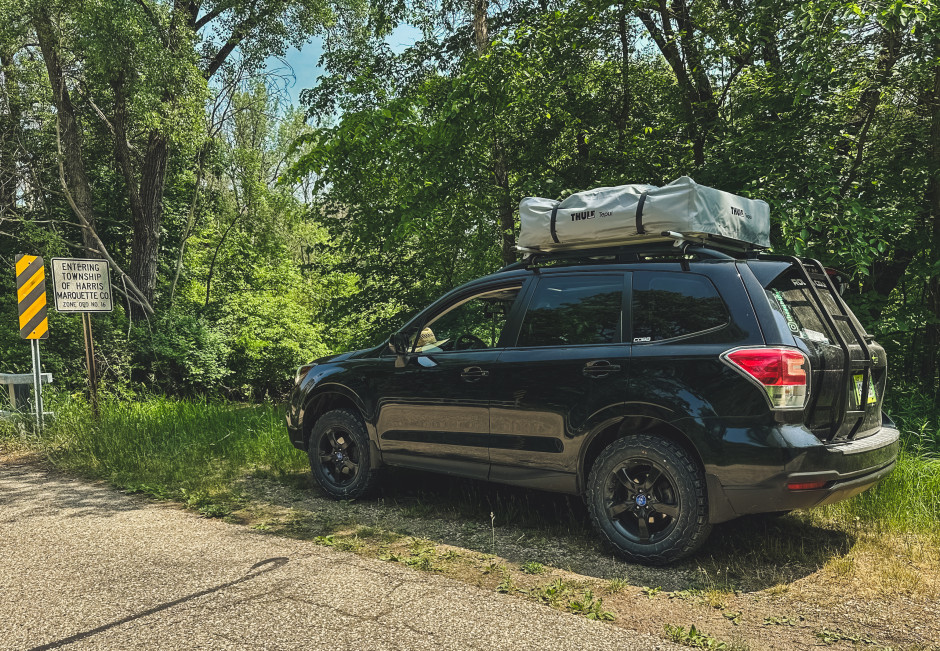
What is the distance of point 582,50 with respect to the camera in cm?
1066

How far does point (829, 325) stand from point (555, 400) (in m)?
1.78

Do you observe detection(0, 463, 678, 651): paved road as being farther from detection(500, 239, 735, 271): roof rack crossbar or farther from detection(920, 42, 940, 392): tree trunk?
detection(920, 42, 940, 392): tree trunk

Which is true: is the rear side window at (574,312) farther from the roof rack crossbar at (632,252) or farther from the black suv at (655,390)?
the roof rack crossbar at (632,252)

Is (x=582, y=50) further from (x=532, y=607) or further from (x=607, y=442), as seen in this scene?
(x=532, y=607)

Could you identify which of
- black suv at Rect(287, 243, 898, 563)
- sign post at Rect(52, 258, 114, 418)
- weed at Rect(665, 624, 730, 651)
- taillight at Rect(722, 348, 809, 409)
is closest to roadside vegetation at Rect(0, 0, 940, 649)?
weed at Rect(665, 624, 730, 651)

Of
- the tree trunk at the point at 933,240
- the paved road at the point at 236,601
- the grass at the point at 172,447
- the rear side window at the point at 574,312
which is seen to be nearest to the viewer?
the paved road at the point at 236,601

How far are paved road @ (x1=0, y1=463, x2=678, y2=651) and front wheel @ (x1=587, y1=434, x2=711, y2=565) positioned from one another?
96cm

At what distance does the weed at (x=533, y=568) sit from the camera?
4512mm

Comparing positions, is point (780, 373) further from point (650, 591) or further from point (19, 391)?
point (19, 391)

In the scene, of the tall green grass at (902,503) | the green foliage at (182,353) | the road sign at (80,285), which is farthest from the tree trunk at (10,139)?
the tall green grass at (902,503)

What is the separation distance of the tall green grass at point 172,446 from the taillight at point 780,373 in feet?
15.4

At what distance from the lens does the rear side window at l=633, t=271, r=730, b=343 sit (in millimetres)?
4520

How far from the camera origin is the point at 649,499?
456 cm

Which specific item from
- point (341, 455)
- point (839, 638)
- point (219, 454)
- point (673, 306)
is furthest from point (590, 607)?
point (219, 454)
